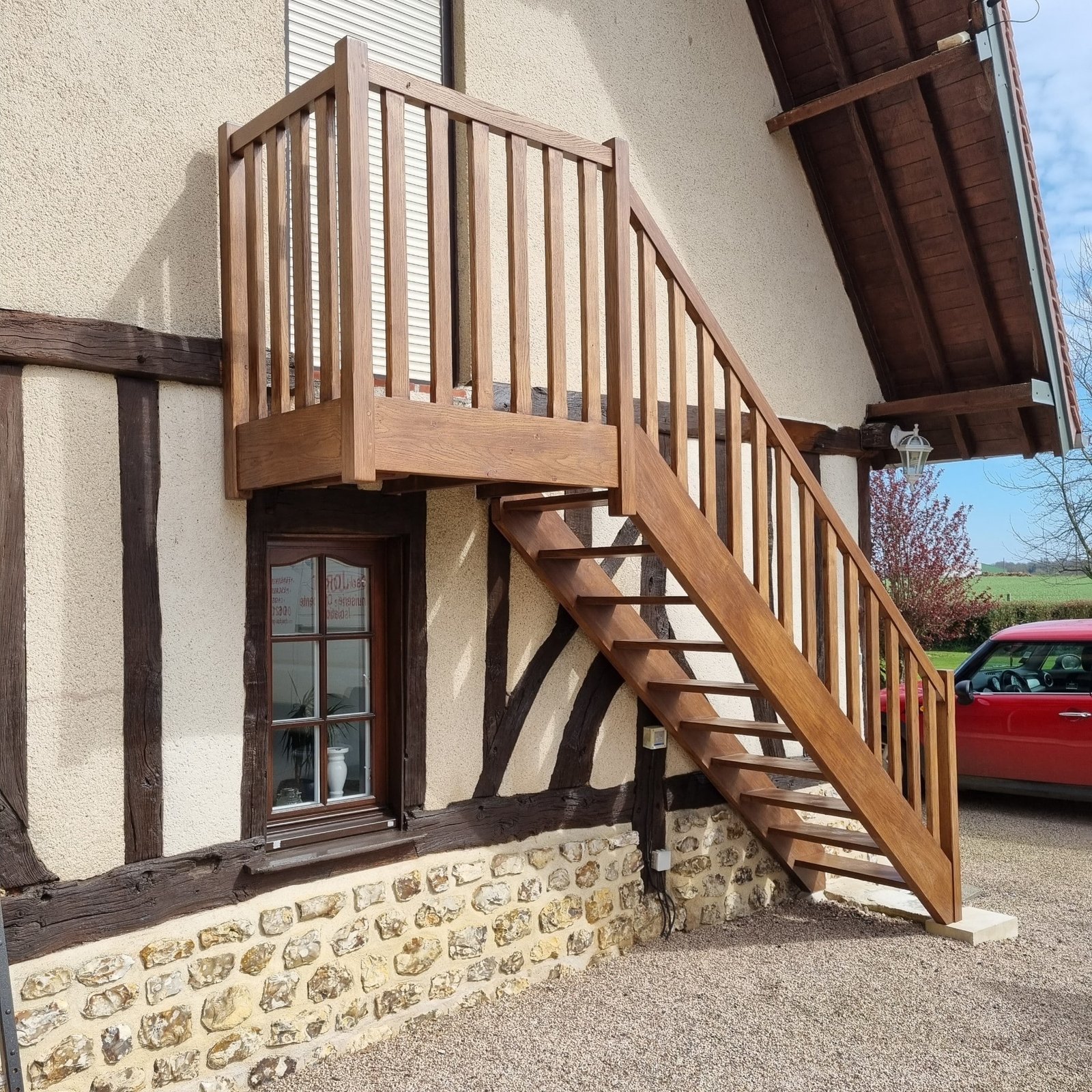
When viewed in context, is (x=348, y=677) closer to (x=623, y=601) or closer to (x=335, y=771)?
(x=335, y=771)

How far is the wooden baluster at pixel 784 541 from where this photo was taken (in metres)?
4.37

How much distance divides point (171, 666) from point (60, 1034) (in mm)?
1164

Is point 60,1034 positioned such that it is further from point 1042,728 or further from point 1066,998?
point 1042,728

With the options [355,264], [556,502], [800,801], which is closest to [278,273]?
[355,264]

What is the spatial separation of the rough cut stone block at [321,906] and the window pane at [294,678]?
67cm

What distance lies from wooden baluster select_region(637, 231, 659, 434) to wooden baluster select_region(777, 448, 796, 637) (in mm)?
804

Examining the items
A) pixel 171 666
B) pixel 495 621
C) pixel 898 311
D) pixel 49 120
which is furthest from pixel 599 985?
pixel 898 311

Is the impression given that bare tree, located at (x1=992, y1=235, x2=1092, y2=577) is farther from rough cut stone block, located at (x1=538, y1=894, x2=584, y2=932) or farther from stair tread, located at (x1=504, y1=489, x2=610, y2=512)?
stair tread, located at (x1=504, y1=489, x2=610, y2=512)

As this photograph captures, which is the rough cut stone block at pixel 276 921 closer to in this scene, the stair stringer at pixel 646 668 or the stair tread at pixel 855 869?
the stair stringer at pixel 646 668

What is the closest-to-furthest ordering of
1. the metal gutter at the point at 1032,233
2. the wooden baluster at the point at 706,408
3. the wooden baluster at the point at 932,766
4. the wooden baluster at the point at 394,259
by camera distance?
the wooden baluster at the point at 394,259 → the wooden baluster at the point at 706,408 → the wooden baluster at the point at 932,766 → the metal gutter at the point at 1032,233

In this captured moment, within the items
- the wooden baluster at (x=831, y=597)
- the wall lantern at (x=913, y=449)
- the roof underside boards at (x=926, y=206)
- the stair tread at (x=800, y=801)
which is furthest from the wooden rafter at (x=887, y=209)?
the stair tread at (x=800, y=801)

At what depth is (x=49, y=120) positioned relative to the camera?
3.37 m

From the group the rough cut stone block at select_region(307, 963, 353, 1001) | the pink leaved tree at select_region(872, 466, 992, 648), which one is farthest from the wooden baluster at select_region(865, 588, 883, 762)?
the pink leaved tree at select_region(872, 466, 992, 648)

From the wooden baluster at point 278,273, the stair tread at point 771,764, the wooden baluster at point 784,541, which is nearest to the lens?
the wooden baluster at point 278,273
